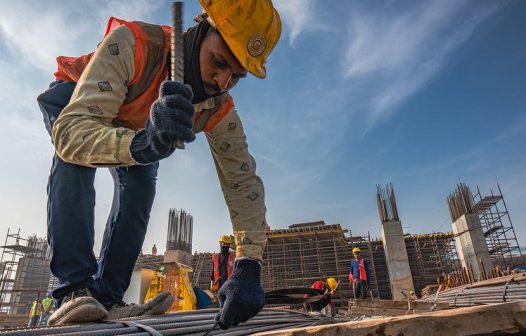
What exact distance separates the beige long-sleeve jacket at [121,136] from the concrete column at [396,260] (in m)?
14.0

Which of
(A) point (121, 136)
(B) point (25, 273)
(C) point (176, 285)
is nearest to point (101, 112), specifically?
(A) point (121, 136)

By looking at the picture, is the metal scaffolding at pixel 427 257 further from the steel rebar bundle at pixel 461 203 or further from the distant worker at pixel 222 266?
the distant worker at pixel 222 266

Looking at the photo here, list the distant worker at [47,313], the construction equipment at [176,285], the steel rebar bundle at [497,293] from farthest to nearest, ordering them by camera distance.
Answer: the construction equipment at [176,285]
the steel rebar bundle at [497,293]
the distant worker at [47,313]

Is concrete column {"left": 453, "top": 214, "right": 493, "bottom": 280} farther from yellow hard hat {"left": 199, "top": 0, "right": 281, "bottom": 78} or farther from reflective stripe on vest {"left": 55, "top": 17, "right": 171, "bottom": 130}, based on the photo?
reflective stripe on vest {"left": 55, "top": 17, "right": 171, "bottom": 130}

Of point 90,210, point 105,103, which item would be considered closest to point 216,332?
point 90,210

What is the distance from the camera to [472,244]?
14375 mm

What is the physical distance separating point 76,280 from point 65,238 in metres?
0.17

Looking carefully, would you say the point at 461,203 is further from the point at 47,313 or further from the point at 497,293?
the point at 47,313

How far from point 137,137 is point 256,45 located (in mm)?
777

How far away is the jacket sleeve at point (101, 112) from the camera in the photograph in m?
1.02

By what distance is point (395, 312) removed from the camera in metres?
4.91

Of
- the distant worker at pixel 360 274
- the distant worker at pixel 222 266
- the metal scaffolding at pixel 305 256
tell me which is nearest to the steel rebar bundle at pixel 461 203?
the metal scaffolding at pixel 305 256

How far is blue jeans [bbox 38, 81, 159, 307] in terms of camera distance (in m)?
1.34

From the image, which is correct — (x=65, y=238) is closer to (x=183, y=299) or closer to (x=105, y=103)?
(x=105, y=103)
